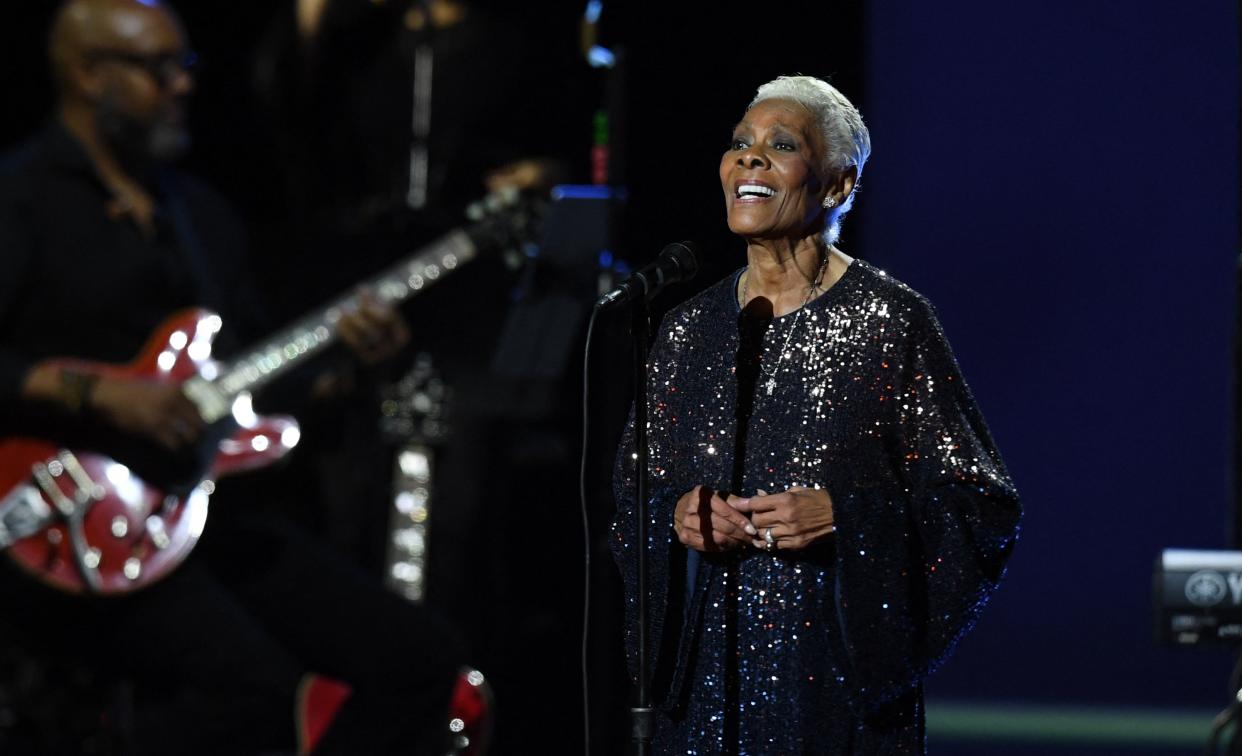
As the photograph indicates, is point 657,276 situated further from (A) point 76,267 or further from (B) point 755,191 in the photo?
(A) point 76,267

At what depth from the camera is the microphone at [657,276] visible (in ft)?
6.64

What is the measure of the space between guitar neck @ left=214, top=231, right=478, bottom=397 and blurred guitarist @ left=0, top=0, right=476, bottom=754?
0.22 ft

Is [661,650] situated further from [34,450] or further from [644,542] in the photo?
[34,450]

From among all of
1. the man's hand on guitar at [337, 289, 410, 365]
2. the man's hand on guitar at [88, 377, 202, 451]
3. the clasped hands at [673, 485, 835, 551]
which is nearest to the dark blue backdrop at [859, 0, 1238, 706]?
the man's hand on guitar at [337, 289, 410, 365]

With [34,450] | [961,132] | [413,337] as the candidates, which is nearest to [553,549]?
[413,337]

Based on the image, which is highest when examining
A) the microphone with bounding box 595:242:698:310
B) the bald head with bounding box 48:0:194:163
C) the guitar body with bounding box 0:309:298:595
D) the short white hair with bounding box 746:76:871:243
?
the bald head with bounding box 48:0:194:163

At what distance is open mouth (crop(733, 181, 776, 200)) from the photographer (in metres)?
2.15

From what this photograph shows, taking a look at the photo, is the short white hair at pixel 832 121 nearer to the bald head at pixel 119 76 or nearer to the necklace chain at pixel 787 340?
the necklace chain at pixel 787 340

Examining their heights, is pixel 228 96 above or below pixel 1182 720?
above

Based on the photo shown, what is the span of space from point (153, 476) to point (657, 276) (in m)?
1.95

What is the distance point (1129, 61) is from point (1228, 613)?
2410mm

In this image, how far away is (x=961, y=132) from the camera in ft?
16.9

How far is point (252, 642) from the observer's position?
3451 mm

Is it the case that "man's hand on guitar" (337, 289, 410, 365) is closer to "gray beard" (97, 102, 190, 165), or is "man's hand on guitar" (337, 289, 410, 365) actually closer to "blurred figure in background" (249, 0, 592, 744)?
"blurred figure in background" (249, 0, 592, 744)
